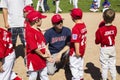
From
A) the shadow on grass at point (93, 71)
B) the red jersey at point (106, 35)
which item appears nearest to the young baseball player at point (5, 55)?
the red jersey at point (106, 35)

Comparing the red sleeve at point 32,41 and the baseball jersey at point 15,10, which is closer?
the red sleeve at point 32,41

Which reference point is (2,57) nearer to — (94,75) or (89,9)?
(94,75)

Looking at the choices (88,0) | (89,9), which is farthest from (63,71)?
(88,0)

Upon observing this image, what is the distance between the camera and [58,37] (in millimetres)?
7062

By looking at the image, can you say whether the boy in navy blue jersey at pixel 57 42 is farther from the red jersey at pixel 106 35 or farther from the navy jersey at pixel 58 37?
the red jersey at pixel 106 35

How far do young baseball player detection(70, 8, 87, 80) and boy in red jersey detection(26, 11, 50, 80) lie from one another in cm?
63

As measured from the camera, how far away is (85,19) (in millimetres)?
13766

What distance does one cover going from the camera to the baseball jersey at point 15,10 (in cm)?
720

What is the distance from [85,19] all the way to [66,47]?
23.4 feet

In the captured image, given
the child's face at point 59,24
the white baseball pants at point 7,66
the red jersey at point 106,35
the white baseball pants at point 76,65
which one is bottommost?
the white baseball pants at point 76,65

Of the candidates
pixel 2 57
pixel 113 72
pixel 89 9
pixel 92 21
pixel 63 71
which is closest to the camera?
pixel 2 57

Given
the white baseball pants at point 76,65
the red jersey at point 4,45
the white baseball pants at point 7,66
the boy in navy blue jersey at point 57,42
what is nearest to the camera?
the red jersey at point 4,45

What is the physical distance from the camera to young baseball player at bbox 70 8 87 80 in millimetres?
5785

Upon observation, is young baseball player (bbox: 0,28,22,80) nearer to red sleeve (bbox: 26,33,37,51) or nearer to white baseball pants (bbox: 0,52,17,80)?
white baseball pants (bbox: 0,52,17,80)
